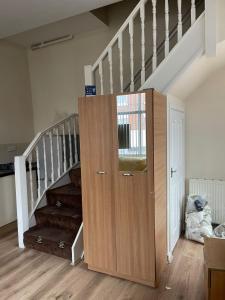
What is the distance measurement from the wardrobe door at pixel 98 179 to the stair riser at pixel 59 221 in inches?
21.8

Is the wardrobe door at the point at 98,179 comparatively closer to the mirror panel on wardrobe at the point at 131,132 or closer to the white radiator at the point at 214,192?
the mirror panel on wardrobe at the point at 131,132

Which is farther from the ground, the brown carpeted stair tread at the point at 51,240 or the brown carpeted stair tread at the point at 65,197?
the brown carpeted stair tread at the point at 65,197

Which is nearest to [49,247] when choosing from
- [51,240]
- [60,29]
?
[51,240]

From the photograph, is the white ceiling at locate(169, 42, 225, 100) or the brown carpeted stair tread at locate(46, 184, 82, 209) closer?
the white ceiling at locate(169, 42, 225, 100)

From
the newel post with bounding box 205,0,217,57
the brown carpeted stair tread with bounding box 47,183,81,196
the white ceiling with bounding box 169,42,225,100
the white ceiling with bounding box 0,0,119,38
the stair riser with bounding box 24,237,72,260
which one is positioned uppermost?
the white ceiling with bounding box 0,0,119,38

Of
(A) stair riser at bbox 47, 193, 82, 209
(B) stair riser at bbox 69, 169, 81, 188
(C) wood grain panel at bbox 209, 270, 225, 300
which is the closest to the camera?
(C) wood grain panel at bbox 209, 270, 225, 300

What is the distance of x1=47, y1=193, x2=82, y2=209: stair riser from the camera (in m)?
3.27

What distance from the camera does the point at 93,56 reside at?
13.9ft

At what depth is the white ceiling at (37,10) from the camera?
268 centimetres

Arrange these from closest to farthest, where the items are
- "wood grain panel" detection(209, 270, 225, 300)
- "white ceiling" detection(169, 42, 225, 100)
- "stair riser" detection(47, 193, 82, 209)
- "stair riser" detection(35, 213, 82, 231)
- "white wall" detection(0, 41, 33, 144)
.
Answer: "wood grain panel" detection(209, 270, 225, 300), "white ceiling" detection(169, 42, 225, 100), "stair riser" detection(35, 213, 82, 231), "stair riser" detection(47, 193, 82, 209), "white wall" detection(0, 41, 33, 144)

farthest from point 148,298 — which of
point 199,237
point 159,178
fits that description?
point 199,237

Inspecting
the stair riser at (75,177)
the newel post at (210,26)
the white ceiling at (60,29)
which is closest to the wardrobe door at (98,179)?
the newel post at (210,26)

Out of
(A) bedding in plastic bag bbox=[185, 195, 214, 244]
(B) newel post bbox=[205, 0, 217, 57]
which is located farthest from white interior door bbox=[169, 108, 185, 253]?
(B) newel post bbox=[205, 0, 217, 57]

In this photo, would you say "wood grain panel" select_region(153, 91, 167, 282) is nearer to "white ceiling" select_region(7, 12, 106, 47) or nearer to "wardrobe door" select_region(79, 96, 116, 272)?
"wardrobe door" select_region(79, 96, 116, 272)
